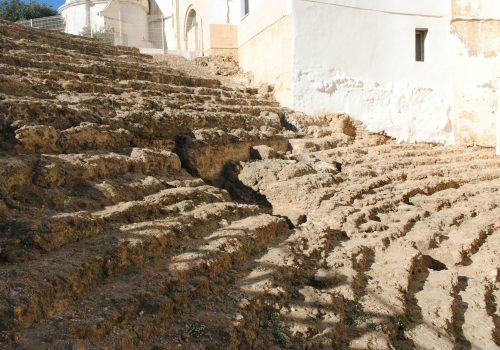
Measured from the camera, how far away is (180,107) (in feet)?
22.8

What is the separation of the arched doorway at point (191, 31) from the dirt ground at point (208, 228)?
27.3ft

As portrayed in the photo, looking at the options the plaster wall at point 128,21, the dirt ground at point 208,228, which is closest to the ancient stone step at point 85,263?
the dirt ground at point 208,228

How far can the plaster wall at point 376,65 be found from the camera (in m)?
9.46

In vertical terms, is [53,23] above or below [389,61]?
above

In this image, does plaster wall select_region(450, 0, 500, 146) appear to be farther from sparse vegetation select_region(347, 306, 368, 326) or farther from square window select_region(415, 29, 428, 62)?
sparse vegetation select_region(347, 306, 368, 326)

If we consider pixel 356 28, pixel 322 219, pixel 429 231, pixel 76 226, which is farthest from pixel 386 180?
pixel 76 226

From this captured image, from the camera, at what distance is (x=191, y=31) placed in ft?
54.3

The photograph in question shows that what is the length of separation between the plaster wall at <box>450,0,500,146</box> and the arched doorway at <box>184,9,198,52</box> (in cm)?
853

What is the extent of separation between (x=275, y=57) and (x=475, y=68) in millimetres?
4603

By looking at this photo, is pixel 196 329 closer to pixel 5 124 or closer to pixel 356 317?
pixel 356 317

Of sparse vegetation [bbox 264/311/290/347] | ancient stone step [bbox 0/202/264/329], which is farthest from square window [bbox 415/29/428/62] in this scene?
sparse vegetation [bbox 264/311/290/347]

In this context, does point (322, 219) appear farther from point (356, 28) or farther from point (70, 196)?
point (356, 28)

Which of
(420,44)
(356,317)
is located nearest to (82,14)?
(420,44)

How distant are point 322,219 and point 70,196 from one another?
2.87m
